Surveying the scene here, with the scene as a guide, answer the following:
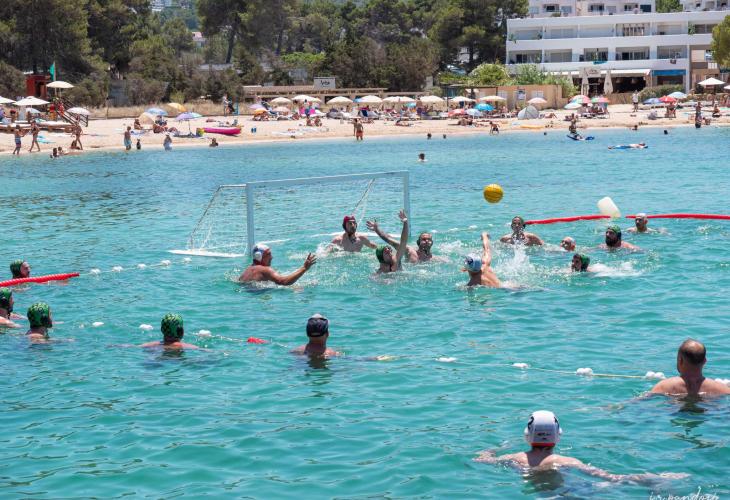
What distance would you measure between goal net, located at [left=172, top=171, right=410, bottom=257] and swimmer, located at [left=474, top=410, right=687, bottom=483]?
11326 millimetres

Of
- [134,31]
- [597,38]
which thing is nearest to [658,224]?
[134,31]

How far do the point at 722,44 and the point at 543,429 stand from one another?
78.3 metres

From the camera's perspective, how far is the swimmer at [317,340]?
1198 cm

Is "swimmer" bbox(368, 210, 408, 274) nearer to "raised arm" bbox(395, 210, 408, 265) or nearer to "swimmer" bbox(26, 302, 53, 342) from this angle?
"raised arm" bbox(395, 210, 408, 265)

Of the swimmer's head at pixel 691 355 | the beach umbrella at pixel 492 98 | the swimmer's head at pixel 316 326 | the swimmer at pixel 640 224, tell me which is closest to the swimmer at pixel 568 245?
the swimmer at pixel 640 224

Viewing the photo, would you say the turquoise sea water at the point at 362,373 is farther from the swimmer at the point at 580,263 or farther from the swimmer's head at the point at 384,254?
the swimmer's head at the point at 384,254

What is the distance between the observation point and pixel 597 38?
96.7 meters

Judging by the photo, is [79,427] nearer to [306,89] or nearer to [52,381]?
[52,381]

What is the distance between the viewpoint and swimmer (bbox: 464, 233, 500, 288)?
15.6 meters

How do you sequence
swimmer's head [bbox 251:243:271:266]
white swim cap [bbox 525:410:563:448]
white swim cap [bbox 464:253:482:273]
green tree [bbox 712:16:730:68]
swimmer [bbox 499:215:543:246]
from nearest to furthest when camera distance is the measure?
white swim cap [bbox 525:410:563:448] → white swim cap [bbox 464:253:482:273] → swimmer's head [bbox 251:243:271:266] → swimmer [bbox 499:215:543:246] → green tree [bbox 712:16:730:68]

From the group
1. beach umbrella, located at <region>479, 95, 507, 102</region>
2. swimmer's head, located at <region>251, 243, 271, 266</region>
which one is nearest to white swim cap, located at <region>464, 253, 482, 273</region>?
swimmer's head, located at <region>251, 243, 271, 266</region>

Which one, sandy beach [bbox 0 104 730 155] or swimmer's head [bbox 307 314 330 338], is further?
sandy beach [bbox 0 104 730 155]

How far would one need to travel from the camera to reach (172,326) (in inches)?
504

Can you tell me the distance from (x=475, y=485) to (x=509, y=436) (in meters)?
1.13
